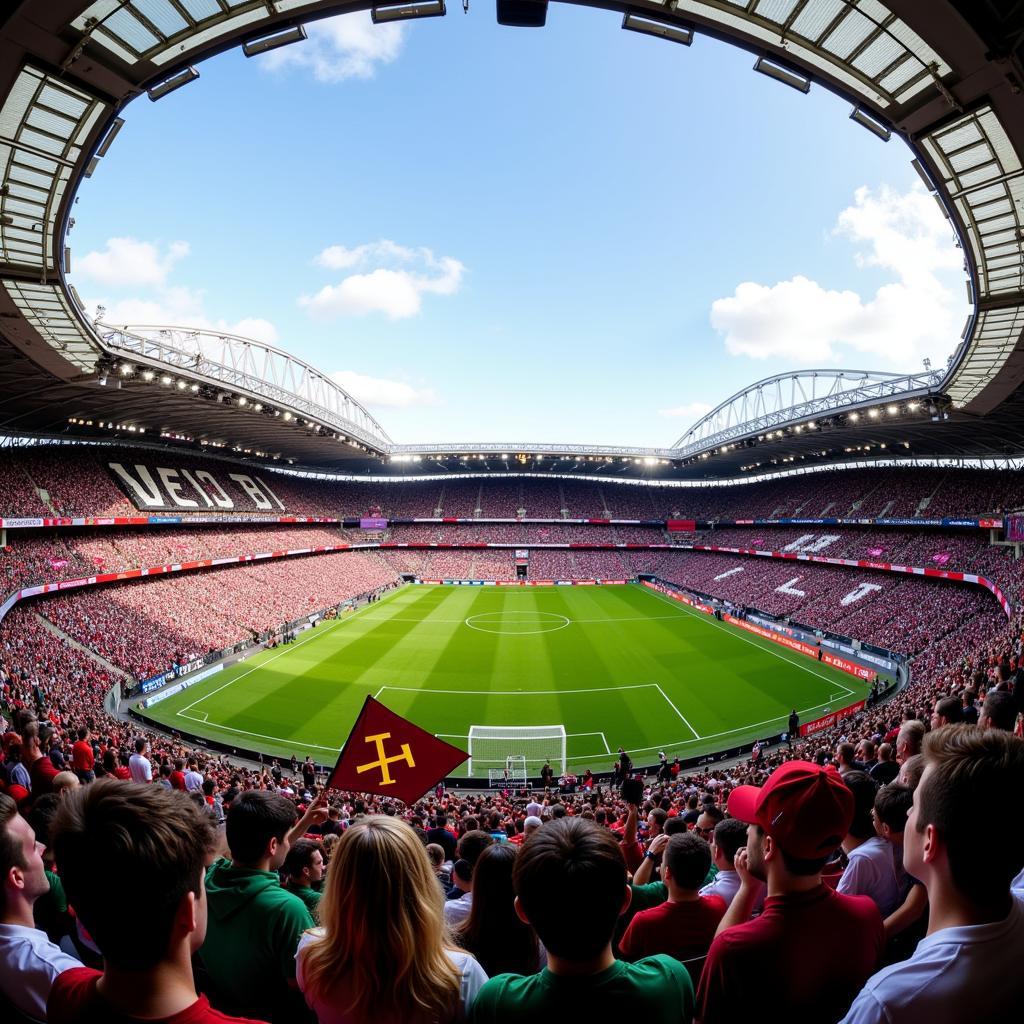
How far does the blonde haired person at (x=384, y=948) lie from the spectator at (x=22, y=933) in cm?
122

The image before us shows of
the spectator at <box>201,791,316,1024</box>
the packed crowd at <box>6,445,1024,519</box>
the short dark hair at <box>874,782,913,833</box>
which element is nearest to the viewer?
the spectator at <box>201,791,316,1024</box>

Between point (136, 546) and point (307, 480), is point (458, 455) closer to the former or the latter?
point (307, 480)

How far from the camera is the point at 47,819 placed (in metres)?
4.54

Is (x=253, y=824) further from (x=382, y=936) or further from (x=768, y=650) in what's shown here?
(x=768, y=650)

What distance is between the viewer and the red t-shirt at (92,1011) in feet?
5.33

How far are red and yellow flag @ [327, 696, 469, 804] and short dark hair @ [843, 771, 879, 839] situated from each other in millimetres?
3288

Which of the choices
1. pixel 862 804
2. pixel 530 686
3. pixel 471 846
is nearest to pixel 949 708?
pixel 862 804

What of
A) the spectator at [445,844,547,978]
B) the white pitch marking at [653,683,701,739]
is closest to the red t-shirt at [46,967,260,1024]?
the spectator at [445,844,547,978]

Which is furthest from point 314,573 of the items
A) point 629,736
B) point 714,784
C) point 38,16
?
point 38,16

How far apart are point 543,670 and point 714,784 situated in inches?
632

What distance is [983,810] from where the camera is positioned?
1969mm

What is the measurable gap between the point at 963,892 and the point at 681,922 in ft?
5.82

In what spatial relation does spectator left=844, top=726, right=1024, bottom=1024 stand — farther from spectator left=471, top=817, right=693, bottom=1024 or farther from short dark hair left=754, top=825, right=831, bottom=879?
spectator left=471, top=817, right=693, bottom=1024

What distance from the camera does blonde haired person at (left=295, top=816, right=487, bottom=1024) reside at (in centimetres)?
203
